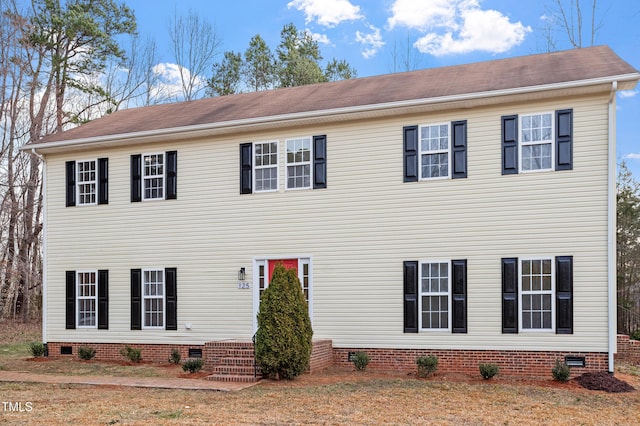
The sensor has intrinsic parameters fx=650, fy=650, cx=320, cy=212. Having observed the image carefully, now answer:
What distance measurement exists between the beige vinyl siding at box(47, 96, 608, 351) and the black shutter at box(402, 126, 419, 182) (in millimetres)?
148

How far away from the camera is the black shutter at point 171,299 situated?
1541cm

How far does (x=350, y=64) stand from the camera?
3675 centimetres

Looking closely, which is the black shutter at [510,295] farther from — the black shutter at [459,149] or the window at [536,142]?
the black shutter at [459,149]

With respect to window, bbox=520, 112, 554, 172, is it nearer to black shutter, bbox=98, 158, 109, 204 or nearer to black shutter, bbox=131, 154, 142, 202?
black shutter, bbox=131, 154, 142, 202

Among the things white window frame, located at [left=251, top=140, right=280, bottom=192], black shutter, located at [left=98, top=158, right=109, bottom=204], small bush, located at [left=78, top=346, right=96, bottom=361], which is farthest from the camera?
black shutter, located at [left=98, top=158, right=109, bottom=204]

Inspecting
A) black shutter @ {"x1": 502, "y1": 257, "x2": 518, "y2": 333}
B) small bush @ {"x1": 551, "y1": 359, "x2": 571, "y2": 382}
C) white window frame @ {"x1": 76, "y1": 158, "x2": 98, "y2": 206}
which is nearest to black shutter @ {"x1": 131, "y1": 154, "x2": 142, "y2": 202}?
white window frame @ {"x1": 76, "y1": 158, "x2": 98, "y2": 206}

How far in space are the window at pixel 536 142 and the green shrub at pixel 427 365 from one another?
13.4ft

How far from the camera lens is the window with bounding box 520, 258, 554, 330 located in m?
12.3

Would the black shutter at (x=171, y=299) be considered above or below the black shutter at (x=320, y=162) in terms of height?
below

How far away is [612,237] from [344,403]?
19.4 ft

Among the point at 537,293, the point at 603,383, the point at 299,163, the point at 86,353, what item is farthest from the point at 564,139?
the point at 86,353

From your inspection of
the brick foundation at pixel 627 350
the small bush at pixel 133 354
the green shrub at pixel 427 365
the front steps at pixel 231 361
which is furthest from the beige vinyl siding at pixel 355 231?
the brick foundation at pixel 627 350

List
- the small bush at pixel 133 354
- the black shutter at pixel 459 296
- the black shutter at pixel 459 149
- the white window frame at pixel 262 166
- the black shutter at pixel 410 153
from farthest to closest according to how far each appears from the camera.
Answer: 1. the small bush at pixel 133 354
2. the white window frame at pixel 262 166
3. the black shutter at pixel 410 153
4. the black shutter at pixel 459 149
5. the black shutter at pixel 459 296

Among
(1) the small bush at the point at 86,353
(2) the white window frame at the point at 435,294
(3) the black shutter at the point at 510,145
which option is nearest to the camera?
(3) the black shutter at the point at 510,145
